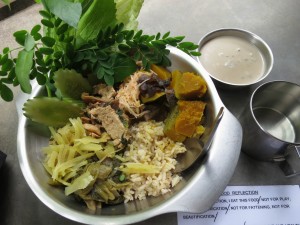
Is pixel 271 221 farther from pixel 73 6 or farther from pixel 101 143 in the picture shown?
pixel 73 6

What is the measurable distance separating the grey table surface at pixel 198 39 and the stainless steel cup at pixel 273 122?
61 mm

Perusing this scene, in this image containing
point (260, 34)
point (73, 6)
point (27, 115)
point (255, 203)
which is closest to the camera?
point (73, 6)

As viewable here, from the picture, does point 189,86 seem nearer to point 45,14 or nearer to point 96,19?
point 96,19

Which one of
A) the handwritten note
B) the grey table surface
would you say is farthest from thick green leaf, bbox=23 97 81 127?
the handwritten note

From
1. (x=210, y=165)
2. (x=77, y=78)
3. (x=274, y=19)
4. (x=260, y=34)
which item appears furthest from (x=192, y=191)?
(x=274, y=19)

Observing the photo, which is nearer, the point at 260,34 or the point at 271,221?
the point at 271,221

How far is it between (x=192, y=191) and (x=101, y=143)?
0.85 feet

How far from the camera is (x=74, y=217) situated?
2.19 ft

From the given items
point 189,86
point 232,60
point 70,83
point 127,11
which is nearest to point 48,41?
point 70,83

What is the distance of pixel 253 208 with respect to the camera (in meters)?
0.84

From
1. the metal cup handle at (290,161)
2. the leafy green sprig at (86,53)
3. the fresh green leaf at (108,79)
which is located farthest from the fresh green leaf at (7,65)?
the metal cup handle at (290,161)

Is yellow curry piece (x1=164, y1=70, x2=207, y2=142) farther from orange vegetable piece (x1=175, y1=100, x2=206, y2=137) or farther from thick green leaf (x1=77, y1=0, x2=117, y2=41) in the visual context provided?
thick green leaf (x1=77, y1=0, x2=117, y2=41)

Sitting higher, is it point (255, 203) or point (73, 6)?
point (73, 6)

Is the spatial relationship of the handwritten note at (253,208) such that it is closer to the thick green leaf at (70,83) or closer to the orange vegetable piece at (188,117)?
the orange vegetable piece at (188,117)
